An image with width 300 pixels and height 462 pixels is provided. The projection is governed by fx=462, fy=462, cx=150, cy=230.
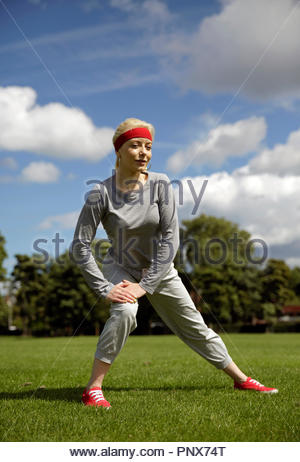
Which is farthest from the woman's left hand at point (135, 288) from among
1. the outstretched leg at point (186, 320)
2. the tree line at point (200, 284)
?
the tree line at point (200, 284)

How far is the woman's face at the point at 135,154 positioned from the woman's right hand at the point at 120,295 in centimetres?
114

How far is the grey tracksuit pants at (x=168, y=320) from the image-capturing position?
169 inches

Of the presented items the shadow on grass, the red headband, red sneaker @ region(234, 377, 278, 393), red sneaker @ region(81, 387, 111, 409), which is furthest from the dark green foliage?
the red headband

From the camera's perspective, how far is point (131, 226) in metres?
4.38

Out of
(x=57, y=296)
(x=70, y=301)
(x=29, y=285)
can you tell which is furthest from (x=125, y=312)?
(x=29, y=285)

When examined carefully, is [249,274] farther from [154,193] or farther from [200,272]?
[154,193]

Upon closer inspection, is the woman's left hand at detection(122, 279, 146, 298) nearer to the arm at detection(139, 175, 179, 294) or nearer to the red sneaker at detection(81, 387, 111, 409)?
the arm at detection(139, 175, 179, 294)

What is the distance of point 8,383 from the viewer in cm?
643

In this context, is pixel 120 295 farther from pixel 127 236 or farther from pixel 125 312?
pixel 127 236

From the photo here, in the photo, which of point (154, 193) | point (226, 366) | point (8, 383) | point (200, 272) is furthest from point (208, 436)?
point (200, 272)

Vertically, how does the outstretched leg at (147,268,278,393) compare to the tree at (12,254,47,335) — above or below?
below

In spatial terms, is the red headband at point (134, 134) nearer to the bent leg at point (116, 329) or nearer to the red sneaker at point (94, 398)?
the bent leg at point (116, 329)

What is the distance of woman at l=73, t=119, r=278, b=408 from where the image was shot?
14.1ft
